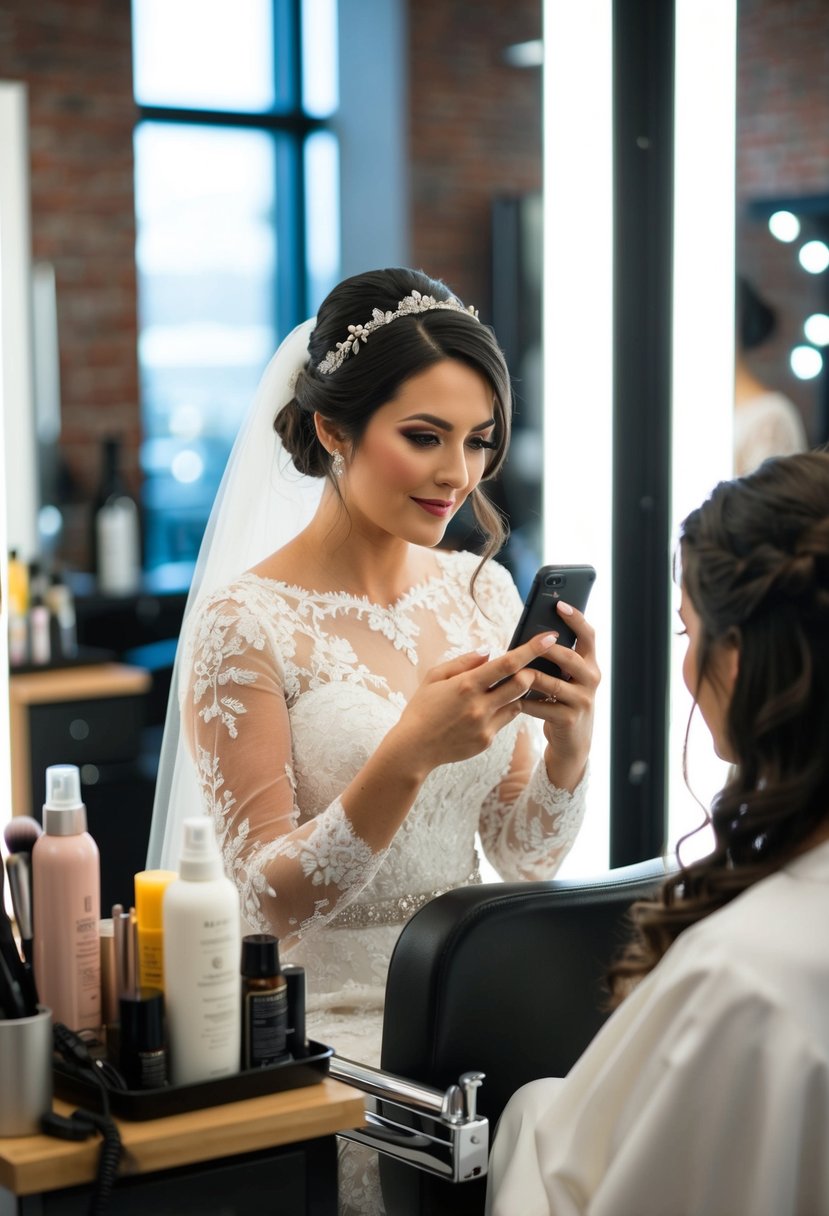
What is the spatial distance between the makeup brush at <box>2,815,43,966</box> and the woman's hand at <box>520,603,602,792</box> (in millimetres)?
638

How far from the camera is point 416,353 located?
1.80 m

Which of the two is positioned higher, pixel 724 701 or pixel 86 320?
pixel 86 320

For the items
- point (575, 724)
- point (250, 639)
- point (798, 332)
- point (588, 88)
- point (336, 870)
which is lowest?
point (336, 870)

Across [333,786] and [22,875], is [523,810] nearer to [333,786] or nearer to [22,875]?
[333,786]

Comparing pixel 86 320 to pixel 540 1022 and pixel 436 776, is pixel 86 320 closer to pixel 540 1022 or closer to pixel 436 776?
pixel 436 776

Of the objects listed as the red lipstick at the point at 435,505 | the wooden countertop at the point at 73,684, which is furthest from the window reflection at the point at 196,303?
the red lipstick at the point at 435,505

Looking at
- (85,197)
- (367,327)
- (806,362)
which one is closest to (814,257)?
(806,362)

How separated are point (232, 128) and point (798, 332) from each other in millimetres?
2749

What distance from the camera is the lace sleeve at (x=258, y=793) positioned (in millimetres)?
1645

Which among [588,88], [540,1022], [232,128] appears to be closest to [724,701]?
[540,1022]

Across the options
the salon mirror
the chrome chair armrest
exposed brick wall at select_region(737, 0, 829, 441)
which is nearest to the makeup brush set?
the chrome chair armrest

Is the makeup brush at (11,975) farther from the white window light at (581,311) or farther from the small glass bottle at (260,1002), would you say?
the white window light at (581,311)

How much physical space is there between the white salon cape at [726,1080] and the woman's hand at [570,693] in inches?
23.1

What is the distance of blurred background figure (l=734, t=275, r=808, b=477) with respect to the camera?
296 centimetres
